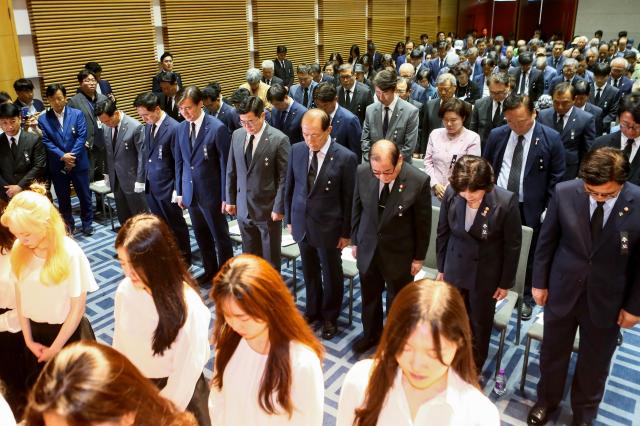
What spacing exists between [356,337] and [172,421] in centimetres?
292

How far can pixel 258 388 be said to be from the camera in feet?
6.26

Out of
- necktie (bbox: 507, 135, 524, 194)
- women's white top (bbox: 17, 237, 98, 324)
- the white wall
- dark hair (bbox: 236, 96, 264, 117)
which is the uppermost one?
the white wall

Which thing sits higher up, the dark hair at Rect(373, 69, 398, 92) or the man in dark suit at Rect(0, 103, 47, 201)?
the dark hair at Rect(373, 69, 398, 92)

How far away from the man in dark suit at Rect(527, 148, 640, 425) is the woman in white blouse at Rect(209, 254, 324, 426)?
1.83 metres

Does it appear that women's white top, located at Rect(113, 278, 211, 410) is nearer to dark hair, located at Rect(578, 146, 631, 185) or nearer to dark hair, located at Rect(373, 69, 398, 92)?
dark hair, located at Rect(578, 146, 631, 185)

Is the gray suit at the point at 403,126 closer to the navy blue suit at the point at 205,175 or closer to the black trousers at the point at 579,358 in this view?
the navy blue suit at the point at 205,175

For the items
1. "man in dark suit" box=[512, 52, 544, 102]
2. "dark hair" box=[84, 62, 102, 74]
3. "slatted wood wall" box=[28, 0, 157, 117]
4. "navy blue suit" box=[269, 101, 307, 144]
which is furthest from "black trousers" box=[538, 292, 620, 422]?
"slatted wood wall" box=[28, 0, 157, 117]

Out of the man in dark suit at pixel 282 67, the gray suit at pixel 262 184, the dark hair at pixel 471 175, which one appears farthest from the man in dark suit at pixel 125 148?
the man in dark suit at pixel 282 67

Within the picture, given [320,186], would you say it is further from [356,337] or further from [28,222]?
[28,222]

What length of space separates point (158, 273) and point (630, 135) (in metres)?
3.82

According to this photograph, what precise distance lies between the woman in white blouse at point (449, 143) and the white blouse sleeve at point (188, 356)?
2936mm

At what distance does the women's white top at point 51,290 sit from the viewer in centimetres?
294

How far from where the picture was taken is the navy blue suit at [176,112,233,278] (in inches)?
195

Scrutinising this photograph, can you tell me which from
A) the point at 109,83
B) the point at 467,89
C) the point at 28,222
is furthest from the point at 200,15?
the point at 28,222
